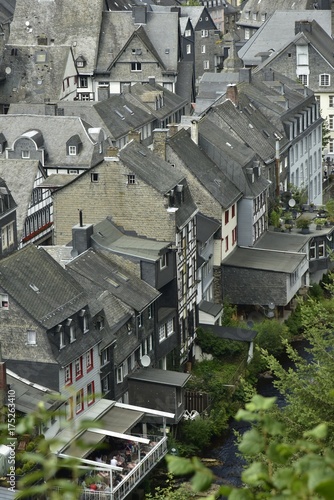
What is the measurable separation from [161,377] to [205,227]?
20.3 metres

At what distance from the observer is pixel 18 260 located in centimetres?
6003

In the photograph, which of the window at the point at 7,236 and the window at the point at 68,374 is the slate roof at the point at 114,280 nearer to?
the window at the point at 68,374

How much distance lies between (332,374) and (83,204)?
3354cm

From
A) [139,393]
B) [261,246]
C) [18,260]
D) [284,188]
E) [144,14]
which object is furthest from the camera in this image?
[144,14]

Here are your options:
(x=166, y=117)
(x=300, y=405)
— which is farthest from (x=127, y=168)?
(x=166, y=117)

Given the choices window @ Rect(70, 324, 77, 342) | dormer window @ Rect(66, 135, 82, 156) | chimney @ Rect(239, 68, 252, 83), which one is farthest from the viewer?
chimney @ Rect(239, 68, 252, 83)

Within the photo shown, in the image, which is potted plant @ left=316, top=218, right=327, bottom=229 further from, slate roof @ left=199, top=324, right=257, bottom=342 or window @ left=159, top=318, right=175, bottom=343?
window @ left=159, top=318, right=175, bottom=343

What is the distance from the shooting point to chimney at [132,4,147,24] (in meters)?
142

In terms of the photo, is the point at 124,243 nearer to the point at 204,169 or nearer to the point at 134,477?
the point at 134,477

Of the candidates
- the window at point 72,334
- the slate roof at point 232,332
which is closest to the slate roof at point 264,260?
the slate roof at point 232,332

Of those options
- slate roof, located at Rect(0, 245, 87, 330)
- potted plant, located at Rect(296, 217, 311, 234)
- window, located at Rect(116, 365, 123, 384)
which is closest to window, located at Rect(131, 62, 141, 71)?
potted plant, located at Rect(296, 217, 311, 234)

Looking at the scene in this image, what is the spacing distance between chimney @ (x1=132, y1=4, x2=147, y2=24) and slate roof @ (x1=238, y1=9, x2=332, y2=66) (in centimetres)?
1304

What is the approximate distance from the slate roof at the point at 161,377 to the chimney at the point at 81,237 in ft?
25.2

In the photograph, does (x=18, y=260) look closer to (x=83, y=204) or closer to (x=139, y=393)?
(x=139, y=393)
